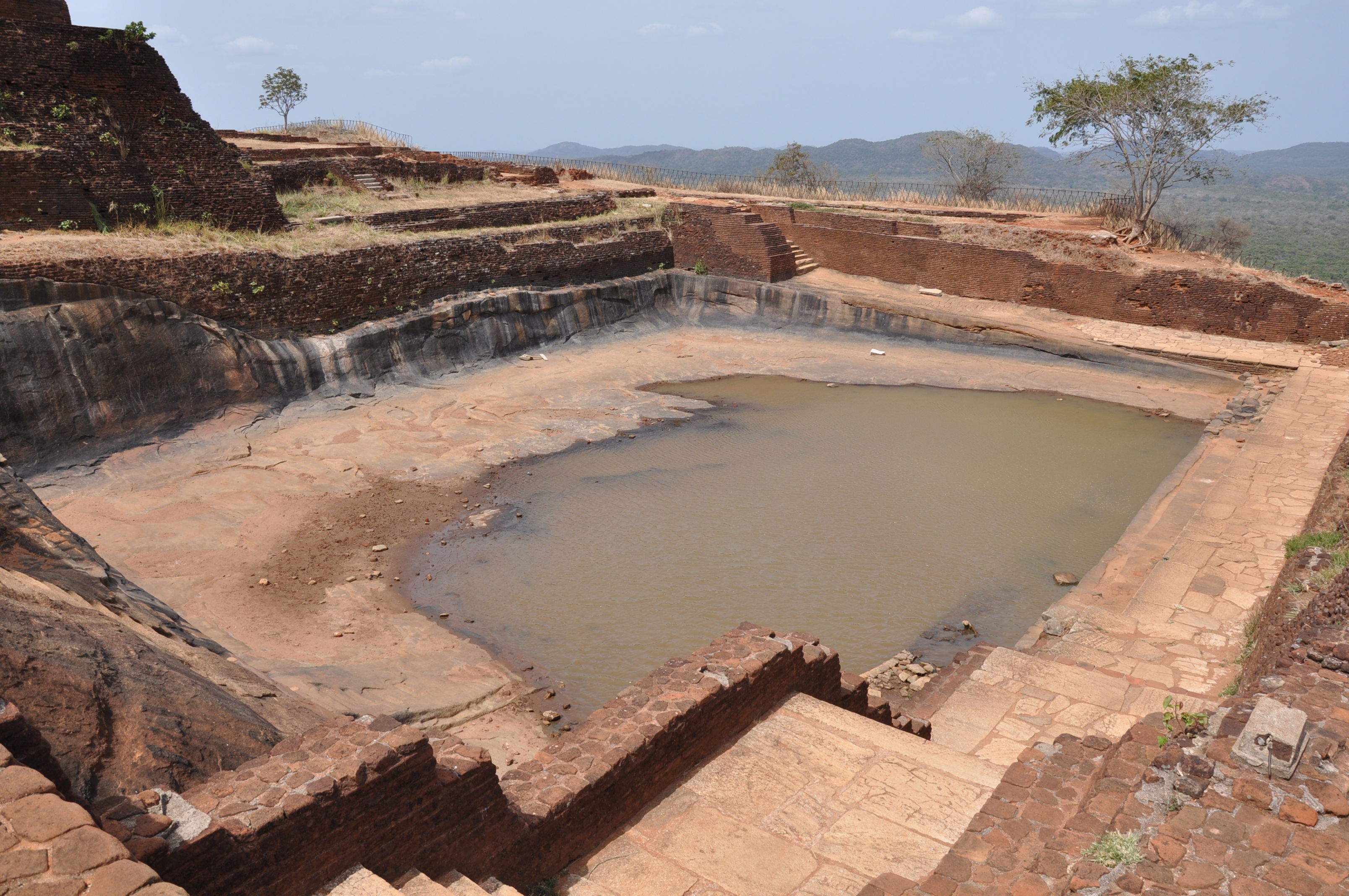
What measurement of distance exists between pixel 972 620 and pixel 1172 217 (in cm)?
2507

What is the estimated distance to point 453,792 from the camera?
10.8 feet

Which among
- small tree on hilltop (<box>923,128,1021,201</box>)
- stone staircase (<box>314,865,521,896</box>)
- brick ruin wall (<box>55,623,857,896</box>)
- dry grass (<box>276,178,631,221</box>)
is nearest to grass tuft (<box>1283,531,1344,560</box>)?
brick ruin wall (<box>55,623,857,896</box>)

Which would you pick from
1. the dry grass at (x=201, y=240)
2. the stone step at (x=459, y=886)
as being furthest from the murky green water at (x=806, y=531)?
the dry grass at (x=201, y=240)

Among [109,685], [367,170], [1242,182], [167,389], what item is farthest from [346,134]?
[1242,182]

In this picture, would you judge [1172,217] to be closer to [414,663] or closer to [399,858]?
[414,663]

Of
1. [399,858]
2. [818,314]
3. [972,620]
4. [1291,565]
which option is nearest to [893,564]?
[972,620]

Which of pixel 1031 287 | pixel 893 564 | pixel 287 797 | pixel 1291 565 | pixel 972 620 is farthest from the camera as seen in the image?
pixel 1031 287

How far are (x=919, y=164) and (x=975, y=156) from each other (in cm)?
8477

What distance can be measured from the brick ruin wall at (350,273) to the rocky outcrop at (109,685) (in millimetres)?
6169

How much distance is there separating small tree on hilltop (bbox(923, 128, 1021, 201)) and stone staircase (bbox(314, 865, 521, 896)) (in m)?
26.8

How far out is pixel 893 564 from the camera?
8.08m

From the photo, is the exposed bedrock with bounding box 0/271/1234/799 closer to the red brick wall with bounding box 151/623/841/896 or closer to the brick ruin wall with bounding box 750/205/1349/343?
the red brick wall with bounding box 151/623/841/896

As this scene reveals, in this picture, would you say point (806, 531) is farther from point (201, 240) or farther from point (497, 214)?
point (497, 214)

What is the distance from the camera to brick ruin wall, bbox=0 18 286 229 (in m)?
11.1
